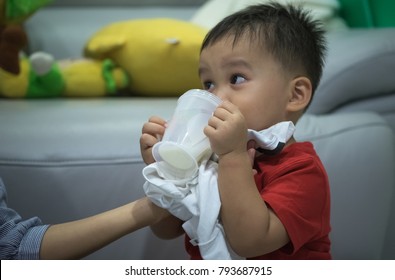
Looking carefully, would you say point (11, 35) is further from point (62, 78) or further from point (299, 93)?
point (299, 93)

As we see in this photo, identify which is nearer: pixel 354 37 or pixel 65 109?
pixel 65 109

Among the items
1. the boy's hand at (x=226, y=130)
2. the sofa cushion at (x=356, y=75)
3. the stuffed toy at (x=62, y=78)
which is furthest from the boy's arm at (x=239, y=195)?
the stuffed toy at (x=62, y=78)

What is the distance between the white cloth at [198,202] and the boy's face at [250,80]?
0.10m

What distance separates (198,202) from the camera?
663 millimetres

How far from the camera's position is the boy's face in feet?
2.40

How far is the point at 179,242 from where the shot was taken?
947 millimetres

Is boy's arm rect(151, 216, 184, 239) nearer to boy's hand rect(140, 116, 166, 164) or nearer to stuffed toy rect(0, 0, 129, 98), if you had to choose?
boy's hand rect(140, 116, 166, 164)

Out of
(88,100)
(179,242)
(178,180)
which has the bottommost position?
(179,242)

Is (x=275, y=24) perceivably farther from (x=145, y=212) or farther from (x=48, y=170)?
(x=48, y=170)

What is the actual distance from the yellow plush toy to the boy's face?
56 cm

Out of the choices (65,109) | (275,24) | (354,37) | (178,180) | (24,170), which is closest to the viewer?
(178,180)

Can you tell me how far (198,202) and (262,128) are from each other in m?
0.15
